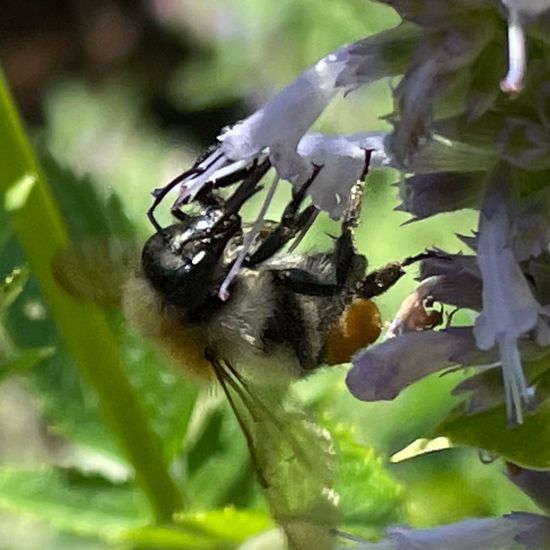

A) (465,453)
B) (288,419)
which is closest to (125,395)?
(288,419)

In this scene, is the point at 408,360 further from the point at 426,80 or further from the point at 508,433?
the point at 426,80

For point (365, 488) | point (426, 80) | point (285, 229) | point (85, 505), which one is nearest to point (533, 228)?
point (426, 80)

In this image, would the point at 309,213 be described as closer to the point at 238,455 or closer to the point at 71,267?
the point at 71,267

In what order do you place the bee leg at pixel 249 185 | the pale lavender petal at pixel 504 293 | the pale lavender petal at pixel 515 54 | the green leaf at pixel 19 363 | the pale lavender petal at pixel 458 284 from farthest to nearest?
the green leaf at pixel 19 363, the bee leg at pixel 249 185, the pale lavender petal at pixel 458 284, the pale lavender petal at pixel 504 293, the pale lavender petal at pixel 515 54

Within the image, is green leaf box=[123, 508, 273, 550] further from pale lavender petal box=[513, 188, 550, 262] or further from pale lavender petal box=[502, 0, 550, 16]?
pale lavender petal box=[502, 0, 550, 16]

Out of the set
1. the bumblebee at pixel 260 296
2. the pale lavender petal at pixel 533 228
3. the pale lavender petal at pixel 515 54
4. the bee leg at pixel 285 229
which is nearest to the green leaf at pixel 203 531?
the bumblebee at pixel 260 296

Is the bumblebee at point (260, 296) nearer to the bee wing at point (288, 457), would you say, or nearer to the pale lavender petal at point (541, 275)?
the bee wing at point (288, 457)
